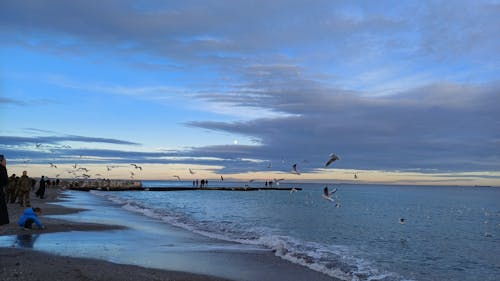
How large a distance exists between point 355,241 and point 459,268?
8.76 meters

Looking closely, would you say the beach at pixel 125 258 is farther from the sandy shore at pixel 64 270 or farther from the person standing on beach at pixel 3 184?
the person standing on beach at pixel 3 184

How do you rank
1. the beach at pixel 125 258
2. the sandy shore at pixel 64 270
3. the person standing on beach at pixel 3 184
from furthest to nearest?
the beach at pixel 125 258 → the sandy shore at pixel 64 270 → the person standing on beach at pixel 3 184

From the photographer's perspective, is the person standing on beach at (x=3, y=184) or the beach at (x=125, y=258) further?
the beach at (x=125, y=258)

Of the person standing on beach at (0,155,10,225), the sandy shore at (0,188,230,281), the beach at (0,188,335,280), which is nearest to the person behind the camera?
the person standing on beach at (0,155,10,225)

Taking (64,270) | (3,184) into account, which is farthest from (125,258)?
(3,184)

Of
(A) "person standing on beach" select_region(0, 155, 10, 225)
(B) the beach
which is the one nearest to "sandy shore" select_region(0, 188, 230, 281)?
(B) the beach

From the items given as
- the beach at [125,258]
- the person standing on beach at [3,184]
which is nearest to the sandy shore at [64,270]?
the beach at [125,258]

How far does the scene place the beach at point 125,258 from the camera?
11883mm

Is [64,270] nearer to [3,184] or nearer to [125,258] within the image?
[3,184]

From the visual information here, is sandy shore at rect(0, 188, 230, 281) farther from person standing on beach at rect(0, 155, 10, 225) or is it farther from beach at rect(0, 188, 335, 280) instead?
person standing on beach at rect(0, 155, 10, 225)

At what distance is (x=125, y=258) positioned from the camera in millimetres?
A: 14859

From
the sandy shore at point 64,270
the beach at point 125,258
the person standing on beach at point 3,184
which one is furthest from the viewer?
the beach at point 125,258

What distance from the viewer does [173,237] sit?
2214cm

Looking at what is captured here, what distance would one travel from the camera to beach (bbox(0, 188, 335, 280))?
468 inches
